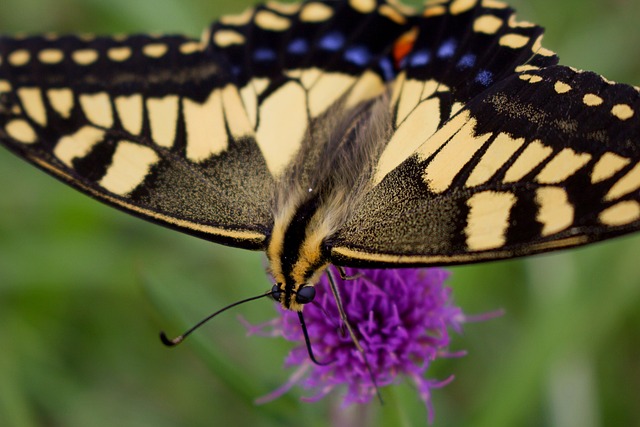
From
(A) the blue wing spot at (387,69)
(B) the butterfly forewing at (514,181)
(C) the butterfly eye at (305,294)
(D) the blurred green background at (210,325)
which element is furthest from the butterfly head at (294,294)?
(A) the blue wing spot at (387,69)

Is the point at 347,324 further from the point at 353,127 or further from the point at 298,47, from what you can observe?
the point at 298,47

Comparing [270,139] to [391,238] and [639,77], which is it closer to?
[391,238]

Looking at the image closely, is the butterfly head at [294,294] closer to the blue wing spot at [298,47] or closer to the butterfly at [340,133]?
the butterfly at [340,133]

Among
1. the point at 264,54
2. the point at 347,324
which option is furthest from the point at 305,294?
the point at 264,54

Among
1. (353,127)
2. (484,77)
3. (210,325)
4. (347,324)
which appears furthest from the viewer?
(210,325)

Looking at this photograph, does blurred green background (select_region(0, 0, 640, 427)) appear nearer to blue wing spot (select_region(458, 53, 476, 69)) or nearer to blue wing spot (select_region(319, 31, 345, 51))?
blue wing spot (select_region(319, 31, 345, 51))

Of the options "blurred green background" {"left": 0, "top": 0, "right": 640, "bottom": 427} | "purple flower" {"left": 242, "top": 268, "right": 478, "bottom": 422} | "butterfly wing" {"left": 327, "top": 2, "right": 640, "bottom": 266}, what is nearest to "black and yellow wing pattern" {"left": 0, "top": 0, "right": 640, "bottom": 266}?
"butterfly wing" {"left": 327, "top": 2, "right": 640, "bottom": 266}

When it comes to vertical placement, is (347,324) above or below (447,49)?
below

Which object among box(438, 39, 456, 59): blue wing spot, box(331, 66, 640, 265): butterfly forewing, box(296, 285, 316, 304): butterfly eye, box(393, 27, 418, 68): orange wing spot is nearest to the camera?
box(331, 66, 640, 265): butterfly forewing

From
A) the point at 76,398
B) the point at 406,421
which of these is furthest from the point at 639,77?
the point at 76,398
